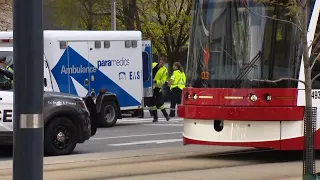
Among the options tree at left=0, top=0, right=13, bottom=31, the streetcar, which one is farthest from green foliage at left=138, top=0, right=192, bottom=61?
the streetcar

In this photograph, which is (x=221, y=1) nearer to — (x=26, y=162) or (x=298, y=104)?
(x=298, y=104)

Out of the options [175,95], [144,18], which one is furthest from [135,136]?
[144,18]

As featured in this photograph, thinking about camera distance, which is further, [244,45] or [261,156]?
[261,156]

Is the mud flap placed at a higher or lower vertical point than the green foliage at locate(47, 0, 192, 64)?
lower

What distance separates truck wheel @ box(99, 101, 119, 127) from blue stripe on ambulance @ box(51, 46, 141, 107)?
15.6 inches

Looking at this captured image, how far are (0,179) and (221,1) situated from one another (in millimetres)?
4548

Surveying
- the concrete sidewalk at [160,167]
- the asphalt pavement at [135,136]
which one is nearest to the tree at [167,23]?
the asphalt pavement at [135,136]

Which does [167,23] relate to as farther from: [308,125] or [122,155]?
[308,125]

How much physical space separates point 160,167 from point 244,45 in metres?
2.31

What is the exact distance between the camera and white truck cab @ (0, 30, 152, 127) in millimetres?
20375

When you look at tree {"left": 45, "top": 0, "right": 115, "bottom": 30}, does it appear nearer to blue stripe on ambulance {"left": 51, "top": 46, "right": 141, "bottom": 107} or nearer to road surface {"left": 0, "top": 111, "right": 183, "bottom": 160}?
road surface {"left": 0, "top": 111, "right": 183, "bottom": 160}

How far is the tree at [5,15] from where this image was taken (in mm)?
34656

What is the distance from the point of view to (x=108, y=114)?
22.0 m

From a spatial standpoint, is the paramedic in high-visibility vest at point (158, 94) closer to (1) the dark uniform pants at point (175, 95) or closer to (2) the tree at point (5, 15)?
(1) the dark uniform pants at point (175, 95)
